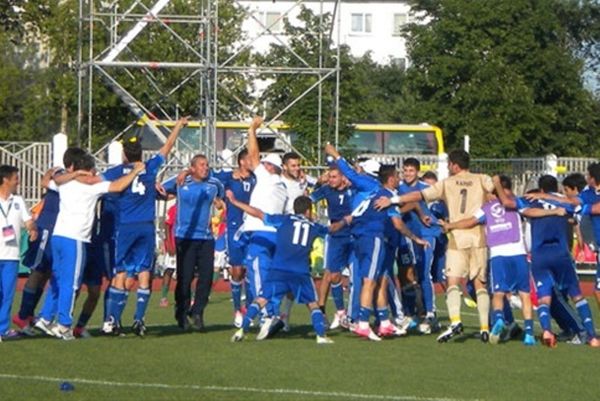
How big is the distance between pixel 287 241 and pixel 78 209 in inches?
90.5

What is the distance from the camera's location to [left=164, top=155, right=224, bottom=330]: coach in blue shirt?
1844 cm

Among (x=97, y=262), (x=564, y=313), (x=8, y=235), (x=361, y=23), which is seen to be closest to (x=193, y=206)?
(x=97, y=262)

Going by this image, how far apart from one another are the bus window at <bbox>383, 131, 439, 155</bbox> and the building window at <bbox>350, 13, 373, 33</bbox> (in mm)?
52643

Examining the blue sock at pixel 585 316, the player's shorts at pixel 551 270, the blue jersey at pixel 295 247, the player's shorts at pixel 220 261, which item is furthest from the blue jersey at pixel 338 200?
the player's shorts at pixel 220 261

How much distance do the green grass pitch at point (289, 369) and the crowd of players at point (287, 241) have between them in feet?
1.37

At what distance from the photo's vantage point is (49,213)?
59.0ft

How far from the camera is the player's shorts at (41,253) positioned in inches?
703

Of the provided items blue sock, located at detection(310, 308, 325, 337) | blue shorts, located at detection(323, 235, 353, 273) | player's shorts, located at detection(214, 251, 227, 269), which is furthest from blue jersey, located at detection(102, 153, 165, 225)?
player's shorts, located at detection(214, 251, 227, 269)

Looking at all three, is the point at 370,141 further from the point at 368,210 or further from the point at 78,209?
the point at 78,209

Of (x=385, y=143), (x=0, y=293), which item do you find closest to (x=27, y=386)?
(x=0, y=293)

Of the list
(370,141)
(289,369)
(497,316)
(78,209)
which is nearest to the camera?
(289,369)

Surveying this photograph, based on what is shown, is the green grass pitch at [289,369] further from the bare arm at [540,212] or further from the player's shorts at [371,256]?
the bare arm at [540,212]

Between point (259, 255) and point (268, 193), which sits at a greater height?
point (268, 193)

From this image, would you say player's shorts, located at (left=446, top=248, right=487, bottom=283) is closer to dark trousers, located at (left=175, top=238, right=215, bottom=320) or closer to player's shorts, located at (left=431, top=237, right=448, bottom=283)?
player's shorts, located at (left=431, top=237, right=448, bottom=283)
